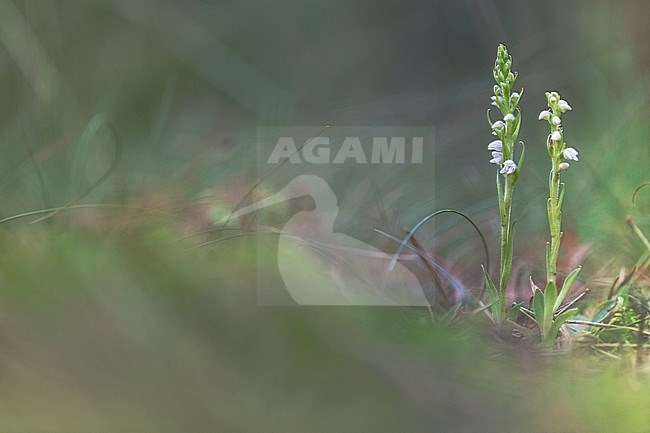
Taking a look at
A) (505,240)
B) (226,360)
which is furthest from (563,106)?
(226,360)

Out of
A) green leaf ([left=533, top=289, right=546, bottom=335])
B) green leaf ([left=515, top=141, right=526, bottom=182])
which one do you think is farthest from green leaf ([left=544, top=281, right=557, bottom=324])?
green leaf ([left=515, top=141, right=526, bottom=182])

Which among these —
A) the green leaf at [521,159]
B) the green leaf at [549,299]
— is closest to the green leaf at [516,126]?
the green leaf at [521,159]

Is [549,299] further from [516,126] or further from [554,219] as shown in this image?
[516,126]

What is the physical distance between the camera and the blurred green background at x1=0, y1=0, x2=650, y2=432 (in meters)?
0.81

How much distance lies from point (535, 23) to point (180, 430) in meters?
0.66

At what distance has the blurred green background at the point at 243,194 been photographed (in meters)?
0.81

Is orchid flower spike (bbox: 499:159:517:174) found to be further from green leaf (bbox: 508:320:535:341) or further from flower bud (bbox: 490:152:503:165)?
green leaf (bbox: 508:320:535:341)

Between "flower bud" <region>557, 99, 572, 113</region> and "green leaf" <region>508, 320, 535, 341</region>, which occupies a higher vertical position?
"flower bud" <region>557, 99, 572, 113</region>

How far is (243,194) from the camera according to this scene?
84 cm

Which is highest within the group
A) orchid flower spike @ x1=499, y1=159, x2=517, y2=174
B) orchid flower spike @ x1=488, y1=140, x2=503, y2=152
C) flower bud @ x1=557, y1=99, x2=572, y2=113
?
flower bud @ x1=557, y1=99, x2=572, y2=113

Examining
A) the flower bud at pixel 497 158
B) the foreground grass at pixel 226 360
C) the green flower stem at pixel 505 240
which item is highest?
the flower bud at pixel 497 158

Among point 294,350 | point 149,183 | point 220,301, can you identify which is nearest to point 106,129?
point 149,183

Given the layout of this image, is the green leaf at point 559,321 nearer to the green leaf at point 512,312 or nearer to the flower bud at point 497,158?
the green leaf at point 512,312

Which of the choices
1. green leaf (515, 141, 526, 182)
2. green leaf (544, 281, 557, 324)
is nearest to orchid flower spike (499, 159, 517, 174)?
green leaf (515, 141, 526, 182)
